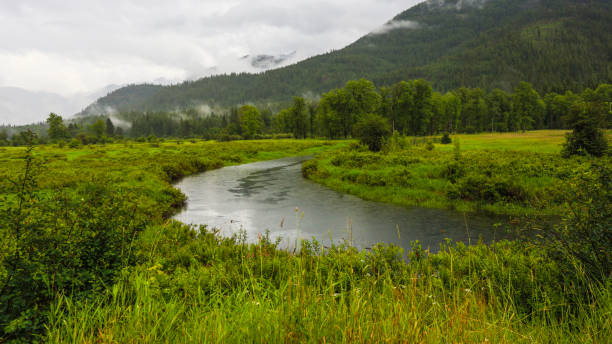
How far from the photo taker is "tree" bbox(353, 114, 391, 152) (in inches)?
1390

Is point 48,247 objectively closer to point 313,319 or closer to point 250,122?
point 313,319

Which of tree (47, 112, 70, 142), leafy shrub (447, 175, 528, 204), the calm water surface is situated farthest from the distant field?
tree (47, 112, 70, 142)

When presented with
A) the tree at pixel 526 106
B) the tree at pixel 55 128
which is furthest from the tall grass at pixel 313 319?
the tree at pixel 55 128

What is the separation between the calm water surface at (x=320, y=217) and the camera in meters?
12.8

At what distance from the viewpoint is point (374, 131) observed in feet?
117

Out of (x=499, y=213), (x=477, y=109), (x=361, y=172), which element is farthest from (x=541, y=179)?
(x=477, y=109)

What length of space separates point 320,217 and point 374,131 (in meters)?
22.2

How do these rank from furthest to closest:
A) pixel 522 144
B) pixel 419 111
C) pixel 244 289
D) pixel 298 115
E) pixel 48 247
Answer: pixel 298 115 → pixel 419 111 → pixel 522 144 → pixel 48 247 → pixel 244 289

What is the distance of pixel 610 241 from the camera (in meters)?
4.53

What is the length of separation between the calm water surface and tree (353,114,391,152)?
13.5m

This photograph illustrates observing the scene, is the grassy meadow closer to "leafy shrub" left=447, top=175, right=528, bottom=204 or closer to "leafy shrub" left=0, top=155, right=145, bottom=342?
"leafy shrub" left=0, top=155, right=145, bottom=342

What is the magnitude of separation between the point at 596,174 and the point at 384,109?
252 feet

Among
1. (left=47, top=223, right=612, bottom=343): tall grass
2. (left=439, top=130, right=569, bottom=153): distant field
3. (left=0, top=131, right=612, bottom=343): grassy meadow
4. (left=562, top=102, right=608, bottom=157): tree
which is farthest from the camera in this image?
(left=439, top=130, right=569, bottom=153): distant field

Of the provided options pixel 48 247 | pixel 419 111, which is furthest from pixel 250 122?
A: pixel 48 247
